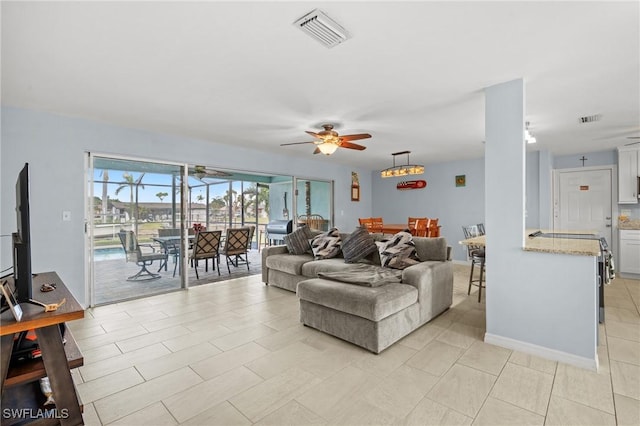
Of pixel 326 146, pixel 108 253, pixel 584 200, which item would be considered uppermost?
pixel 326 146

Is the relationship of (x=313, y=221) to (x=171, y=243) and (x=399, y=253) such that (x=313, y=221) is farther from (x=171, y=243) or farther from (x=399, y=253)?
(x=399, y=253)

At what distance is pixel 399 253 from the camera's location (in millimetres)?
3721

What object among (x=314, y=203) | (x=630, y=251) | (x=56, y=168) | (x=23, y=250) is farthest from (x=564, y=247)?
(x=56, y=168)

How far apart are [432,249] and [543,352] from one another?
1.49m

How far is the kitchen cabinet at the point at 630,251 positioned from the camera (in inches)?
202

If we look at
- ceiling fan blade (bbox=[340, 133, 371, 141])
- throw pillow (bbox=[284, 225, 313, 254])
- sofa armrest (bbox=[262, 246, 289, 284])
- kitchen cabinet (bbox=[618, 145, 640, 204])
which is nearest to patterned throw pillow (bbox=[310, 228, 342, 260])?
throw pillow (bbox=[284, 225, 313, 254])

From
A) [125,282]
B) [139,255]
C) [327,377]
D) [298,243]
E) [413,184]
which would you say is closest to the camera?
[327,377]

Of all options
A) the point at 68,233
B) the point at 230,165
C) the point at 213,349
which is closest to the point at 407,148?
the point at 230,165

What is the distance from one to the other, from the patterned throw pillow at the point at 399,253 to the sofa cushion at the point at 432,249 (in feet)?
0.30

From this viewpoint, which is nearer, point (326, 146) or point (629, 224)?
point (326, 146)

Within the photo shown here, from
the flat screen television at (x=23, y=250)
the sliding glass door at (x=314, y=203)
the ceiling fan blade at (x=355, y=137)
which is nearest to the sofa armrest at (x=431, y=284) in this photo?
the ceiling fan blade at (x=355, y=137)

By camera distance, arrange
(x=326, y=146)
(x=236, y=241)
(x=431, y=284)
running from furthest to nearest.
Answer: (x=236, y=241)
(x=326, y=146)
(x=431, y=284)

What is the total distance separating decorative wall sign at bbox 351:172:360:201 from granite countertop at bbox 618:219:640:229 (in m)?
5.13

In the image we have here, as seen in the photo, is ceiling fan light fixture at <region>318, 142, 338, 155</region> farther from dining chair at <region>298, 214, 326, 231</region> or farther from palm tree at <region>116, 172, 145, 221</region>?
dining chair at <region>298, 214, 326, 231</region>
